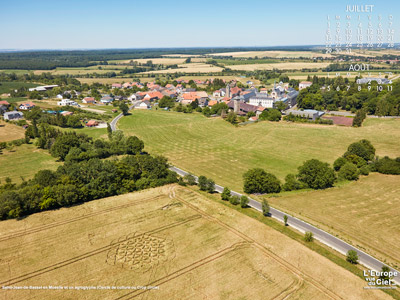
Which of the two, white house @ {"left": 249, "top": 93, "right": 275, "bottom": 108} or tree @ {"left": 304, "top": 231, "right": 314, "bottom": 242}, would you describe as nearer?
tree @ {"left": 304, "top": 231, "right": 314, "bottom": 242}

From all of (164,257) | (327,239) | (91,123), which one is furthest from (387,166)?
(91,123)

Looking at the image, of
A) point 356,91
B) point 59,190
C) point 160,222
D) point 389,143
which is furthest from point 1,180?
point 356,91

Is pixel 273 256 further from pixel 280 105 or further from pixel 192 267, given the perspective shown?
pixel 280 105

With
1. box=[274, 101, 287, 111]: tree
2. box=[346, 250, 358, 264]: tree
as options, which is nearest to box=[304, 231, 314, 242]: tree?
box=[346, 250, 358, 264]: tree

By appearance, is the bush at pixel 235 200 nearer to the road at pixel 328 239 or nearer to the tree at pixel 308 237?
the road at pixel 328 239

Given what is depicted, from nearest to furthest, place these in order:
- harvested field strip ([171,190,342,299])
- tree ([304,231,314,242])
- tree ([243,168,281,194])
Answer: harvested field strip ([171,190,342,299])
tree ([304,231,314,242])
tree ([243,168,281,194])

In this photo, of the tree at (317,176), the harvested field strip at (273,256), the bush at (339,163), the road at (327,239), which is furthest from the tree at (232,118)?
the harvested field strip at (273,256)

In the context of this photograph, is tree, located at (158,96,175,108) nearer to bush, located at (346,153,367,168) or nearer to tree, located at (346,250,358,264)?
bush, located at (346,153,367,168)
